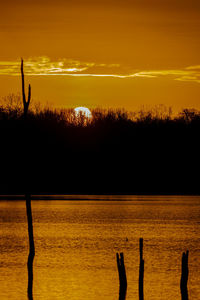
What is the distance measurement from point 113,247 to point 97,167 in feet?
172

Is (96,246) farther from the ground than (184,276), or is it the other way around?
(184,276)

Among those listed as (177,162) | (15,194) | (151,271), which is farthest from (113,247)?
(177,162)

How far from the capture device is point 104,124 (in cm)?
10788

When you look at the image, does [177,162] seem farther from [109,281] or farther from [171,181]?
[109,281]

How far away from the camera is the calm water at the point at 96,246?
3172 centimetres

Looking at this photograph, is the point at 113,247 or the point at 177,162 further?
the point at 177,162

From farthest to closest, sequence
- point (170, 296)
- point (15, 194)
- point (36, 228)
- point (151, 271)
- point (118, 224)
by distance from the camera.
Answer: point (15, 194), point (118, 224), point (36, 228), point (151, 271), point (170, 296)

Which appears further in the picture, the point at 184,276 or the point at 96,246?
the point at 96,246

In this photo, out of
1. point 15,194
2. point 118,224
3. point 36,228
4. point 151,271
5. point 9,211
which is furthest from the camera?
point 15,194

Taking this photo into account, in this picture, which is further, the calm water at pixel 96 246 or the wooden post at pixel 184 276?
the calm water at pixel 96 246

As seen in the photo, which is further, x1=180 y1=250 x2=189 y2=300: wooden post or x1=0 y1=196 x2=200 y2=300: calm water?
x1=0 y1=196 x2=200 y2=300: calm water

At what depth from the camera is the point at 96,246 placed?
158 ft

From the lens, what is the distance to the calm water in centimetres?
3172

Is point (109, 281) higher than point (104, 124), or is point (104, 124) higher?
point (104, 124)
